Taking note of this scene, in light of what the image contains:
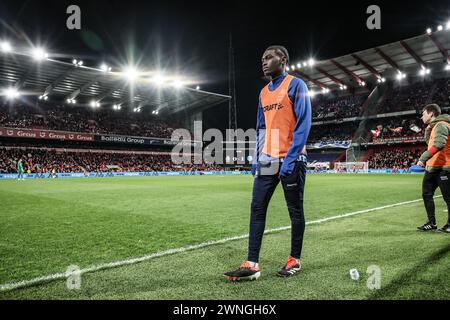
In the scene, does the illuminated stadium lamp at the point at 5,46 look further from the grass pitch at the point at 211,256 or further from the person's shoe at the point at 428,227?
the person's shoe at the point at 428,227

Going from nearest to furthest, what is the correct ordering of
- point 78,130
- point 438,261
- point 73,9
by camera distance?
point 438,261 < point 73,9 < point 78,130

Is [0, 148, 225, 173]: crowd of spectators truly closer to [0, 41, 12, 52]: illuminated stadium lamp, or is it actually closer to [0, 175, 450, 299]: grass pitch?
[0, 41, 12, 52]: illuminated stadium lamp

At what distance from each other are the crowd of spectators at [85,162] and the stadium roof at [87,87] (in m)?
8.26

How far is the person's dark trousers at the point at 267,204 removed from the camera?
3143 millimetres

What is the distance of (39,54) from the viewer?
3123 centimetres

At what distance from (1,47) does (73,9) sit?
11.2 meters

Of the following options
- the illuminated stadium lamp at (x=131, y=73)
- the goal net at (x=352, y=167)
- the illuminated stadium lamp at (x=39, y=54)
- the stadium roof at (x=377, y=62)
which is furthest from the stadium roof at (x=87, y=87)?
the goal net at (x=352, y=167)

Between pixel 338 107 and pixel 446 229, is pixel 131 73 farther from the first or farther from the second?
pixel 446 229

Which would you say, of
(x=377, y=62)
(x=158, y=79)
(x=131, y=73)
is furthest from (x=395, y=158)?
(x=131, y=73)

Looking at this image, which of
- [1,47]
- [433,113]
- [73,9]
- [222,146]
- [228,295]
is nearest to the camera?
[228,295]

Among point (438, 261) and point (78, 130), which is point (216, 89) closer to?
point (78, 130)

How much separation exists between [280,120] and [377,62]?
47.8m
